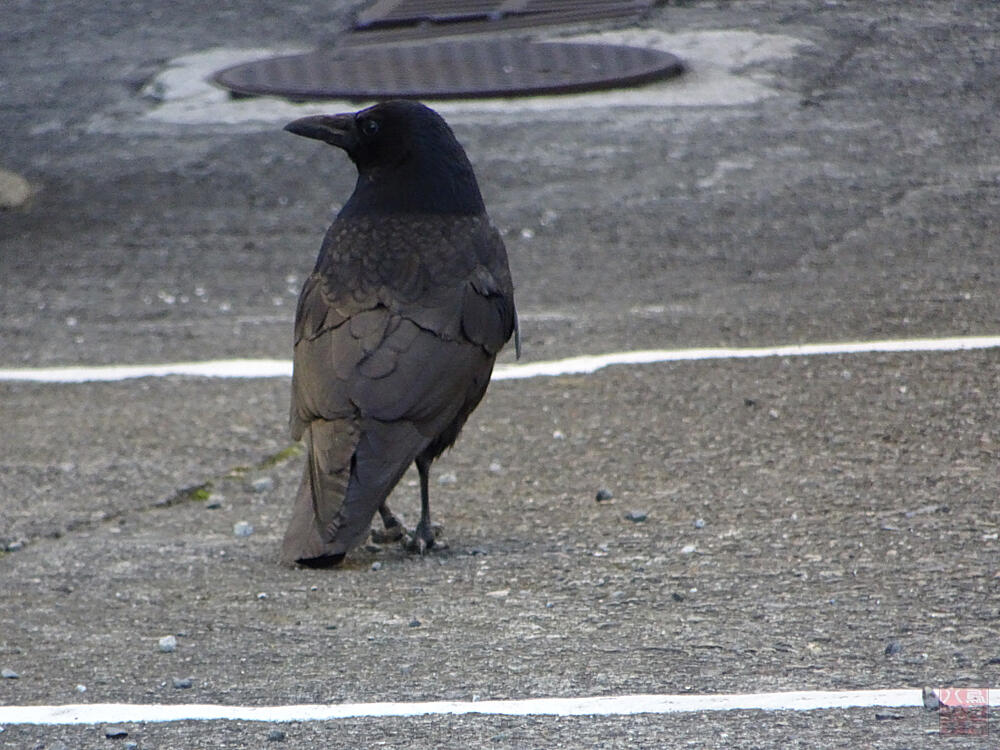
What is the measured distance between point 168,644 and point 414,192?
76.3 inches

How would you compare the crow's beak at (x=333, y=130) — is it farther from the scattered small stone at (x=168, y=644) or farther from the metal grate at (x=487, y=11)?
the metal grate at (x=487, y=11)

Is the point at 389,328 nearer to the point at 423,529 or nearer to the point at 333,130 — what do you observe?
the point at 423,529

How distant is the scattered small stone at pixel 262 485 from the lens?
19.3ft

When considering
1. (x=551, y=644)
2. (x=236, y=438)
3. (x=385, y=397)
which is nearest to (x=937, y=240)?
(x=236, y=438)

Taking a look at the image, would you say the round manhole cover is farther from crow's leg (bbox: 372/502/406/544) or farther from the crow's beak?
crow's leg (bbox: 372/502/406/544)

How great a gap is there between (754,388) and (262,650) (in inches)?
121

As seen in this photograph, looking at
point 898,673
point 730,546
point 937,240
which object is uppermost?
point 898,673

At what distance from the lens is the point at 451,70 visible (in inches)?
431

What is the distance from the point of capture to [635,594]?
437cm

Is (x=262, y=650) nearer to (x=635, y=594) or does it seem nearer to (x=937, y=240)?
(x=635, y=594)

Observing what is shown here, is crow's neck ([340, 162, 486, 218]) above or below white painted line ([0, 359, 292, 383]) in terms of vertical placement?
above

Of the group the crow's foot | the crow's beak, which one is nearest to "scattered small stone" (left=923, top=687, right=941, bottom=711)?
the crow's foot

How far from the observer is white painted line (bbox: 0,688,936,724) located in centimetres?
347

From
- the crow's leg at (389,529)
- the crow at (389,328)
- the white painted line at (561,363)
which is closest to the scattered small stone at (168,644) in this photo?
the crow at (389,328)
